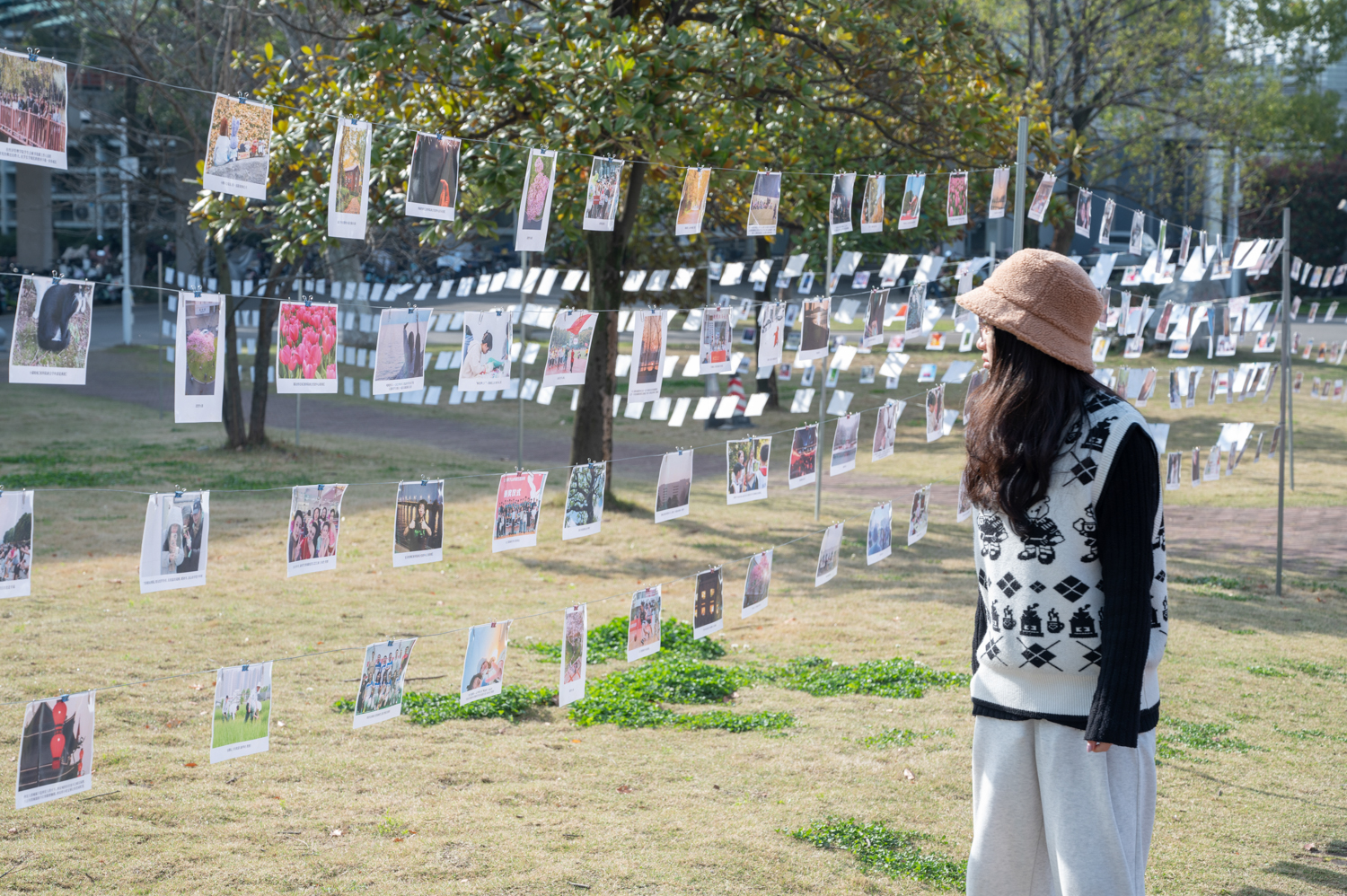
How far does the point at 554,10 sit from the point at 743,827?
5.88 m

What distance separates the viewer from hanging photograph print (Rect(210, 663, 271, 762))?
366 centimetres

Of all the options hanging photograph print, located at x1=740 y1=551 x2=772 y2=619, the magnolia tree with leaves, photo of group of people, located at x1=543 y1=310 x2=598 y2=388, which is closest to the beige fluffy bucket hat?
photo of group of people, located at x1=543 y1=310 x2=598 y2=388

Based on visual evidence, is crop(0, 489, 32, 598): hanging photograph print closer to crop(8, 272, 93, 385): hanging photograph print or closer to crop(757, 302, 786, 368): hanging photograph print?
crop(8, 272, 93, 385): hanging photograph print

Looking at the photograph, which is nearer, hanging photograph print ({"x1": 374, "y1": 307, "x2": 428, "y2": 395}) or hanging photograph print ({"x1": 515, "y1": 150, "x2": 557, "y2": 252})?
hanging photograph print ({"x1": 374, "y1": 307, "x2": 428, "y2": 395})

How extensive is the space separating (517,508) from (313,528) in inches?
37.8

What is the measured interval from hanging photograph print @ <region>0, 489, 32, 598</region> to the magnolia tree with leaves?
12.9ft

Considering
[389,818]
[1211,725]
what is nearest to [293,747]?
[389,818]

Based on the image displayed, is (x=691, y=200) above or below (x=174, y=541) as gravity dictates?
above

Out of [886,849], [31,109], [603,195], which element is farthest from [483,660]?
[31,109]

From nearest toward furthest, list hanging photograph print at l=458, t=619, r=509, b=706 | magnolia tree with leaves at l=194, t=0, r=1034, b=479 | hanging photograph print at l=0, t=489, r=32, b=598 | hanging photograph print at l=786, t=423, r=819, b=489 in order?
hanging photograph print at l=0, t=489, r=32, b=598, hanging photograph print at l=458, t=619, r=509, b=706, hanging photograph print at l=786, t=423, r=819, b=489, magnolia tree with leaves at l=194, t=0, r=1034, b=479

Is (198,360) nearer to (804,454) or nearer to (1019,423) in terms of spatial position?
(1019,423)

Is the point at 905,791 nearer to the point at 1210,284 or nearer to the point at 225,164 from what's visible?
→ the point at 225,164

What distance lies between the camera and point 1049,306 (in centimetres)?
239

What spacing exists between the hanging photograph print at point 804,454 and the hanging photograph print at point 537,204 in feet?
6.42
